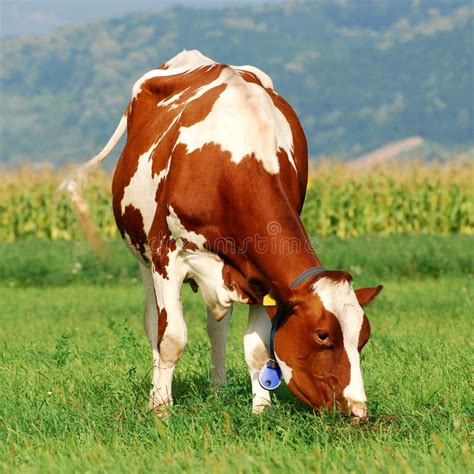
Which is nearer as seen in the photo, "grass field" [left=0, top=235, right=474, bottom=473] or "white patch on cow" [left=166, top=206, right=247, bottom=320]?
"grass field" [left=0, top=235, right=474, bottom=473]

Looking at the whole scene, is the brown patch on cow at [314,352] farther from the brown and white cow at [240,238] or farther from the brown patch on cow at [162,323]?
the brown patch on cow at [162,323]

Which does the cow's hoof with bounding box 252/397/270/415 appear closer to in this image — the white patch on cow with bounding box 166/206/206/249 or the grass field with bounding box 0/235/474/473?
the grass field with bounding box 0/235/474/473

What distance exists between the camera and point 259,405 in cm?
670

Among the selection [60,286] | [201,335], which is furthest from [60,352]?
[60,286]

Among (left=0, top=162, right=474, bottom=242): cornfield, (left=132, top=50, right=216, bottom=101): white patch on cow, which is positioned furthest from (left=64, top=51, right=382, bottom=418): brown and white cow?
(left=0, top=162, right=474, bottom=242): cornfield

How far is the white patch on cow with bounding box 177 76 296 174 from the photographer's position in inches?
267

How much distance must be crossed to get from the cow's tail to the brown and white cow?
1.26 feet

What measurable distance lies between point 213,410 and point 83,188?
2.98m

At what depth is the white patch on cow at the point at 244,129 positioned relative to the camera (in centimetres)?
679

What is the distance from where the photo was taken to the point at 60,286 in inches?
745

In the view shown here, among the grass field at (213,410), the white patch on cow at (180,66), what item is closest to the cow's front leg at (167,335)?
the grass field at (213,410)

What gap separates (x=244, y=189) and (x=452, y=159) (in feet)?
72.7

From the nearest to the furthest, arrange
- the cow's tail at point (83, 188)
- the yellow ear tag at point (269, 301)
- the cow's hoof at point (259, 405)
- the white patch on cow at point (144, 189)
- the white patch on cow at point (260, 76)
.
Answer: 1. the yellow ear tag at point (269, 301)
2. the cow's hoof at point (259, 405)
3. the white patch on cow at point (144, 189)
4. the cow's tail at point (83, 188)
5. the white patch on cow at point (260, 76)

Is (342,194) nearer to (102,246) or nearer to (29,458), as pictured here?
(102,246)
